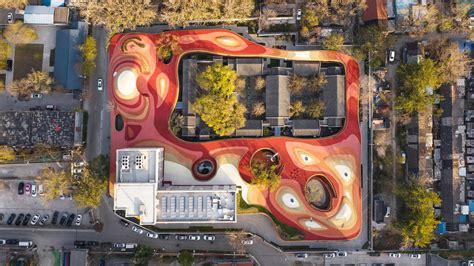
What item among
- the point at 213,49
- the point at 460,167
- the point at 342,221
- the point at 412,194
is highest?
the point at 213,49

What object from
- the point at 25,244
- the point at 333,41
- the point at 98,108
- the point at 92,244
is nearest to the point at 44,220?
the point at 25,244

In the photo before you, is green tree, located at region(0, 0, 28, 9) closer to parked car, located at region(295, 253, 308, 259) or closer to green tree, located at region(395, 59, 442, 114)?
parked car, located at region(295, 253, 308, 259)

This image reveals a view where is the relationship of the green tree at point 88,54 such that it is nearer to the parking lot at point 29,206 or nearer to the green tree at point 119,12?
the green tree at point 119,12

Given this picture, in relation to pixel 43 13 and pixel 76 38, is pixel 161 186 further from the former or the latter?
pixel 43 13

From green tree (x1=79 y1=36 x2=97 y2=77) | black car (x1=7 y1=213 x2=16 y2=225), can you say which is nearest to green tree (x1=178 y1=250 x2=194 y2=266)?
black car (x1=7 y1=213 x2=16 y2=225)

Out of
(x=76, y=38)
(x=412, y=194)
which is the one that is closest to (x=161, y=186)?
(x=76, y=38)

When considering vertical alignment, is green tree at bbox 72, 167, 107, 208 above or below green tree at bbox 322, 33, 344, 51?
below
